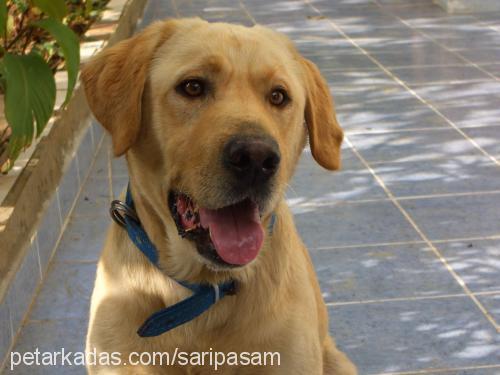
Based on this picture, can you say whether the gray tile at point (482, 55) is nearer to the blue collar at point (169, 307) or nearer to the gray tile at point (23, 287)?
the gray tile at point (23, 287)

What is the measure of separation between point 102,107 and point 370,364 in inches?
72.6

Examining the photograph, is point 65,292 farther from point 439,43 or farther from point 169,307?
point 439,43

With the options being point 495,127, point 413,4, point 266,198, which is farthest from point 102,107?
point 413,4

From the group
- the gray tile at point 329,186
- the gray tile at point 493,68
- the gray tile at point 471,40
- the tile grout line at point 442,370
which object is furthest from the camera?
the gray tile at point 471,40

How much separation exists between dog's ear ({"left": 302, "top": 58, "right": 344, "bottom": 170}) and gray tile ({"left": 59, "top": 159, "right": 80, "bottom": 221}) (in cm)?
262

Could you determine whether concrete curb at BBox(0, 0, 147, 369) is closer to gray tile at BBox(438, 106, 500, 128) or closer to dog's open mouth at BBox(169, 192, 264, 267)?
dog's open mouth at BBox(169, 192, 264, 267)

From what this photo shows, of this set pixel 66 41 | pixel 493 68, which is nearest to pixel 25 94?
pixel 66 41

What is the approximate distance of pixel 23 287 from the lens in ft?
15.8

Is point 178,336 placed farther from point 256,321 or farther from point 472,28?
point 472,28

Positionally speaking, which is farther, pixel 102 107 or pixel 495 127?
pixel 495 127

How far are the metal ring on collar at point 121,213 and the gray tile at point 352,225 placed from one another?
225 cm

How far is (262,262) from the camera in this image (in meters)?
3.43

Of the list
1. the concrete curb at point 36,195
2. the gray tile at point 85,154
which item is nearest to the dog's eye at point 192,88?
the concrete curb at point 36,195

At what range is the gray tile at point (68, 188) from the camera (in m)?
5.88
